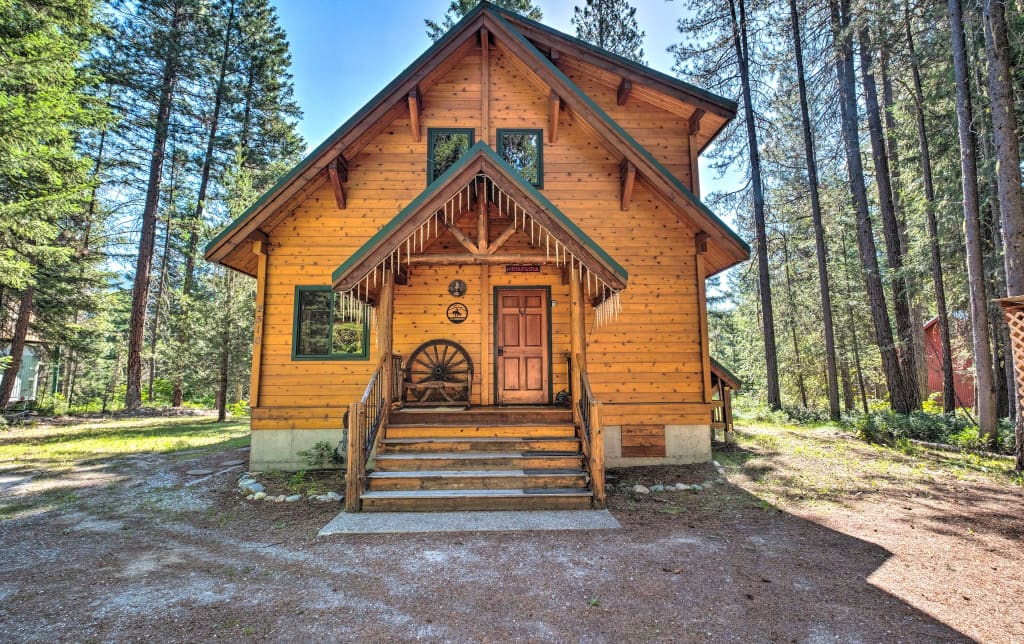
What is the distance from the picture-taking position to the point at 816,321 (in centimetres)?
1894

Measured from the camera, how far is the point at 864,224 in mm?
12945

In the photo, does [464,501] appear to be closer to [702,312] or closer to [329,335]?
[329,335]

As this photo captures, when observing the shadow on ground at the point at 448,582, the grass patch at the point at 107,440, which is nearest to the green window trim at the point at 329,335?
the shadow on ground at the point at 448,582

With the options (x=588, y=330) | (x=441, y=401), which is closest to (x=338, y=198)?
(x=441, y=401)

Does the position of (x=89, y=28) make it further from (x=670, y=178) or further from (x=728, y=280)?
(x=728, y=280)

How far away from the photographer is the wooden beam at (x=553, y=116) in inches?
337

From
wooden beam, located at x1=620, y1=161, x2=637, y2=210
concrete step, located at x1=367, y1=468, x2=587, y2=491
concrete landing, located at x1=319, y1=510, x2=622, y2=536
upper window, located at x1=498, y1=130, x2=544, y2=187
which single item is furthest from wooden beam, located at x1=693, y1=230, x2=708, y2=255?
concrete landing, located at x1=319, y1=510, x2=622, y2=536

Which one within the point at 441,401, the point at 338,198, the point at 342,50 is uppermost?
the point at 342,50

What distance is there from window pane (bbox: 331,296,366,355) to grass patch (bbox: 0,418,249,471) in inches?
189

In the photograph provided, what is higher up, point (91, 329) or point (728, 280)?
point (728, 280)

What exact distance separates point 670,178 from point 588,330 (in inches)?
114

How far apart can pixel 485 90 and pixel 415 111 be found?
1.45 meters

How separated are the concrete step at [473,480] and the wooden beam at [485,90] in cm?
612

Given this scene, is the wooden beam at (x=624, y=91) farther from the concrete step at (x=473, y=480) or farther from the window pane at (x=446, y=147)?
the concrete step at (x=473, y=480)
